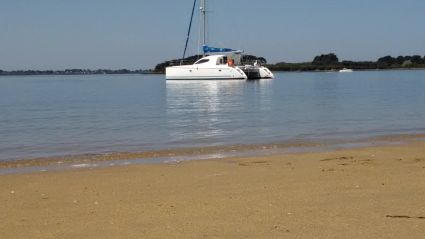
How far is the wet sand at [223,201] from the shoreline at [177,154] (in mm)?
1019

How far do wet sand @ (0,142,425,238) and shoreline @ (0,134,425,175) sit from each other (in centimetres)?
102

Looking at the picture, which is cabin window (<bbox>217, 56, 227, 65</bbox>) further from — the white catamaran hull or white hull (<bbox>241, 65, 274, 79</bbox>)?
white hull (<bbox>241, 65, 274, 79</bbox>)

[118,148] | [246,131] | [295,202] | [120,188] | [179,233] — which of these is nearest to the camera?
[179,233]

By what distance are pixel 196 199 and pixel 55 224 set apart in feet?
6.05

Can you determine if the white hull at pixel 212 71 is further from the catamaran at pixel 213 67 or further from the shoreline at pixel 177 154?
the shoreline at pixel 177 154

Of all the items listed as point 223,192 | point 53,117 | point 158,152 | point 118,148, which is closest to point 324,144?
point 158,152

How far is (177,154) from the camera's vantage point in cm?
1316

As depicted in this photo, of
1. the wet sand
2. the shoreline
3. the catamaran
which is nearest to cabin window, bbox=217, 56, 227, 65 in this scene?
the catamaran

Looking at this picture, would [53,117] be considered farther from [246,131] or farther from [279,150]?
[279,150]

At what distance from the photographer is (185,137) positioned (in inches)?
663

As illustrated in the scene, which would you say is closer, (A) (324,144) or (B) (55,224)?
(B) (55,224)

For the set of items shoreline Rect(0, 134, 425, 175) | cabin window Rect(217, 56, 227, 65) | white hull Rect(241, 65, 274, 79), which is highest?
cabin window Rect(217, 56, 227, 65)

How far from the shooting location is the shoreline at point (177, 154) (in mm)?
11562

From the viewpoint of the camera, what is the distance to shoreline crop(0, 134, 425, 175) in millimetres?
11562
